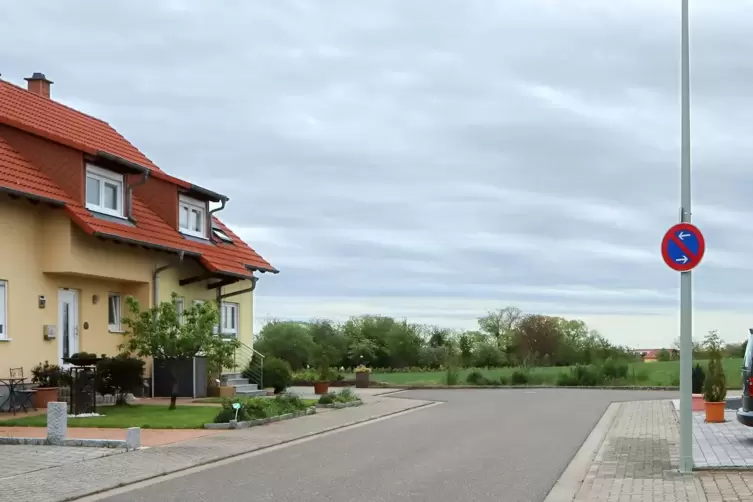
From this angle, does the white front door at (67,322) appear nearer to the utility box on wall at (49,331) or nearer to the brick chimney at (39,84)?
the utility box on wall at (49,331)

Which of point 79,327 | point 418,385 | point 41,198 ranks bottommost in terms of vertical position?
point 418,385

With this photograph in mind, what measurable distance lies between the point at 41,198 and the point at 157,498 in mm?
12977

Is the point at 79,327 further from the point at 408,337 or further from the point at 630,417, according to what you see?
the point at 408,337

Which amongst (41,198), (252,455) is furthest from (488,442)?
(41,198)

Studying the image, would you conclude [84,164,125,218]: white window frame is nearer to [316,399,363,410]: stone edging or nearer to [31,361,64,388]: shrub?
[31,361,64,388]: shrub

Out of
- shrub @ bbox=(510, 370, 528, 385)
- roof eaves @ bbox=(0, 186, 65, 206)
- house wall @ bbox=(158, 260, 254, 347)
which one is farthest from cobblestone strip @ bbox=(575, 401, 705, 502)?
shrub @ bbox=(510, 370, 528, 385)

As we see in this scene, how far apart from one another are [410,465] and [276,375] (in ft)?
59.7

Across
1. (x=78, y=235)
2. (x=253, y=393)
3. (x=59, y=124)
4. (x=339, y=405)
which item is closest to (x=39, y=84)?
(x=59, y=124)

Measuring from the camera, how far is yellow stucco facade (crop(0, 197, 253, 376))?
22172mm

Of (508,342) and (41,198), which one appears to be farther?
(508,342)

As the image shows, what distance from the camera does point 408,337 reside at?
62.6 meters

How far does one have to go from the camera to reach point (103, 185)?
26.0m

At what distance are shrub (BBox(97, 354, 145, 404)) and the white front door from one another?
1772 millimetres

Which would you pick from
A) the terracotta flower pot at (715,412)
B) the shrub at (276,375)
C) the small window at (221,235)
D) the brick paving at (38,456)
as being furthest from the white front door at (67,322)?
the terracotta flower pot at (715,412)
